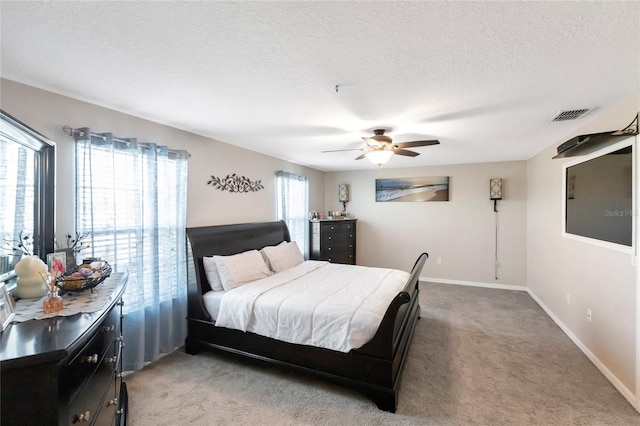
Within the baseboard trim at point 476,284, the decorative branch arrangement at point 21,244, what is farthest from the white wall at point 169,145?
the baseboard trim at point 476,284

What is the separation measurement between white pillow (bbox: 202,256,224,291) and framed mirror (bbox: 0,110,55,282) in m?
1.28

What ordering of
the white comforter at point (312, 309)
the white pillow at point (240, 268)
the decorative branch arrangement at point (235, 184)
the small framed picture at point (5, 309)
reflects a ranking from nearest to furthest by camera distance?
1. the small framed picture at point (5, 309)
2. the white comforter at point (312, 309)
3. the white pillow at point (240, 268)
4. the decorative branch arrangement at point (235, 184)

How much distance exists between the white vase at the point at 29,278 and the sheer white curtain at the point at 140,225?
739 millimetres

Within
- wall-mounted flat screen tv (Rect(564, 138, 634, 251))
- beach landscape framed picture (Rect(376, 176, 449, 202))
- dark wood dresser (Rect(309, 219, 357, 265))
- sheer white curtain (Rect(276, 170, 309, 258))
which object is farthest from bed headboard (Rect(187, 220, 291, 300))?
wall-mounted flat screen tv (Rect(564, 138, 634, 251))

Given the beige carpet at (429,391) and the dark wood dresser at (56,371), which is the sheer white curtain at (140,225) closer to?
the beige carpet at (429,391)

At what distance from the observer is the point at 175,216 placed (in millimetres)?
2953

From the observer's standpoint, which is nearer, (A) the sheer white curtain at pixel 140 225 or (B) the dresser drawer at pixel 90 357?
(B) the dresser drawer at pixel 90 357

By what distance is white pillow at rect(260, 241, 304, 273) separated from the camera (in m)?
3.76

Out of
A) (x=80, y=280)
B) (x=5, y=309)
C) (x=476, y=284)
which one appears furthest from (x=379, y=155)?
(x=476, y=284)

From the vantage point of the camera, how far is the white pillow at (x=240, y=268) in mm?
2951

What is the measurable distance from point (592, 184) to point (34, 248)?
4.63 meters

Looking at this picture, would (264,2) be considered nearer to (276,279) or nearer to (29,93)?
(29,93)

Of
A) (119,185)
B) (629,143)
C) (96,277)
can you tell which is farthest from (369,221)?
(96,277)

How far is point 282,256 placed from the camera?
3916 mm
